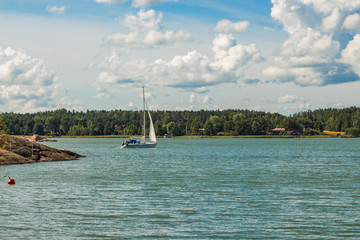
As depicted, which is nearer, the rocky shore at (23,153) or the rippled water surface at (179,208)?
the rippled water surface at (179,208)

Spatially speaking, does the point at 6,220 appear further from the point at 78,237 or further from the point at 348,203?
the point at 348,203

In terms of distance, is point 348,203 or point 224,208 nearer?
A: point 224,208

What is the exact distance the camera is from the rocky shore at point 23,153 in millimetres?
71375

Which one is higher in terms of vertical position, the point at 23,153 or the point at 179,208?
the point at 23,153

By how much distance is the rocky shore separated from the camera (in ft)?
234

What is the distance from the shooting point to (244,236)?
24375 millimetres

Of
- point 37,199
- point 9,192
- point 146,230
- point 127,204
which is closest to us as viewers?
point 146,230

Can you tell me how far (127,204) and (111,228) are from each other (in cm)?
792

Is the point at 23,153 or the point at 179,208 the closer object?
the point at 179,208

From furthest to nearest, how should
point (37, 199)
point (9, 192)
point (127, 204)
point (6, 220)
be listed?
point (9, 192) → point (37, 199) → point (127, 204) → point (6, 220)

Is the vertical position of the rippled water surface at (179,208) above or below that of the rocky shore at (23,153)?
A: below

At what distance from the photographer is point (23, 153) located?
249 ft

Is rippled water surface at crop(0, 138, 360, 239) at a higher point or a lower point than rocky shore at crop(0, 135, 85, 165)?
lower

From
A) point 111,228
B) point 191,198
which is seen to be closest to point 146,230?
point 111,228
